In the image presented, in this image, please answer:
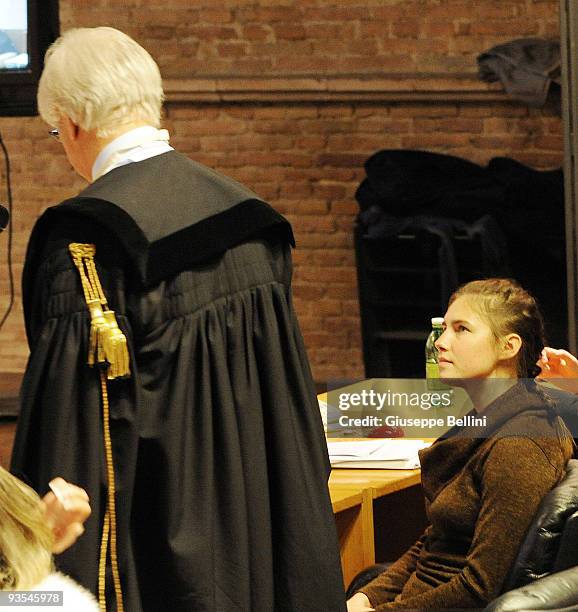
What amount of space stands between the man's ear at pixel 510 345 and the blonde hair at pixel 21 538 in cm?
130

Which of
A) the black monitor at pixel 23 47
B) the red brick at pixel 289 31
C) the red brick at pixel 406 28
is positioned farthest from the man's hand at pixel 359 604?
the red brick at pixel 289 31

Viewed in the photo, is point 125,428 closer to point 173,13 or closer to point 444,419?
point 444,419

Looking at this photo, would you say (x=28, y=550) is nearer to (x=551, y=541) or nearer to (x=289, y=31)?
(x=551, y=541)

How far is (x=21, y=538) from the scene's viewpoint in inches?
60.1

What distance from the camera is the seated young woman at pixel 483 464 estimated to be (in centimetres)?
236

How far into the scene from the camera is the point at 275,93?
695cm

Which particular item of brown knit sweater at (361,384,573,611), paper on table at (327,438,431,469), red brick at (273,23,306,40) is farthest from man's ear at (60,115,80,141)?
red brick at (273,23,306,40)

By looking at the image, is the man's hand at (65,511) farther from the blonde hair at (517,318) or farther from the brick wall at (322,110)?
the brick wall at (322,110)

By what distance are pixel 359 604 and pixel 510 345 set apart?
1.98 feet

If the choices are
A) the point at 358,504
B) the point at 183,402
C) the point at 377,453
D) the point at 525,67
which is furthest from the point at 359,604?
the point at 525,67

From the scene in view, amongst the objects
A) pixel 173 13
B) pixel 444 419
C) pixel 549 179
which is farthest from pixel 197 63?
pixel 444 419

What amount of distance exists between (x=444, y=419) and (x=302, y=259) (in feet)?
13.3

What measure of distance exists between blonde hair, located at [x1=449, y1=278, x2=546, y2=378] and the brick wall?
13.6 feet

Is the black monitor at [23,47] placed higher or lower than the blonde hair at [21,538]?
higher
